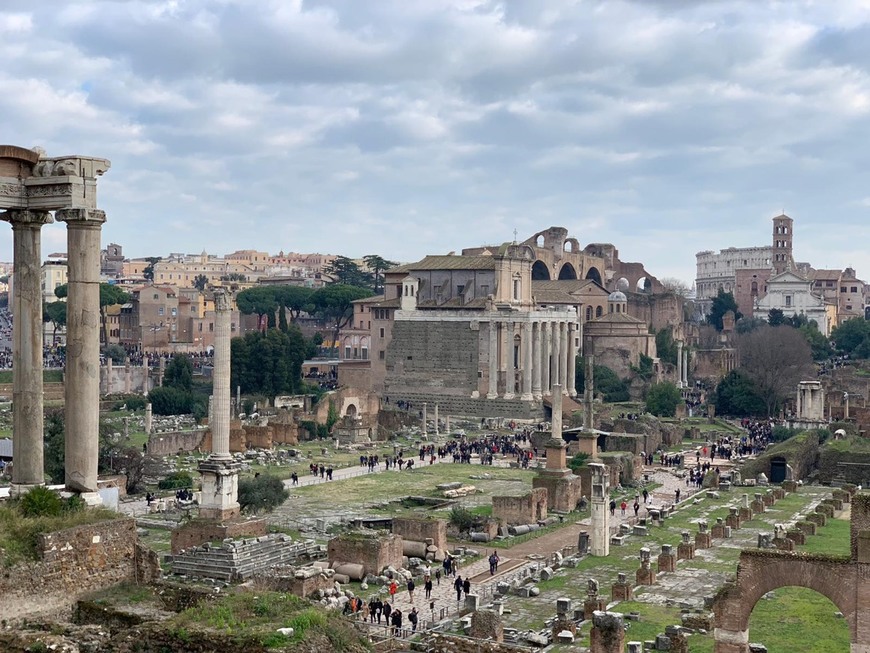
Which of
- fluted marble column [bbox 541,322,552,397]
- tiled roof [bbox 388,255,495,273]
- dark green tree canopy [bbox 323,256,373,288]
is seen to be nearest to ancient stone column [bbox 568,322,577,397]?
fluted marble column [bbox 541,322,552,397]

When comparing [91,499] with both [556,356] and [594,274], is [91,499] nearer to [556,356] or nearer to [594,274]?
[556,356]

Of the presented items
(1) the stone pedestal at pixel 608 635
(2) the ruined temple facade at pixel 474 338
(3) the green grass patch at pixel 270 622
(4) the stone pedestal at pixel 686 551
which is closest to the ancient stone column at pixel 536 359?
(2) the ruined temple facade at pixel 474 338

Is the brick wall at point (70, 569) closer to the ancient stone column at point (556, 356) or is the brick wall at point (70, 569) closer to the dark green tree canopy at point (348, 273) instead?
the ancient stone column at point (556, 356)

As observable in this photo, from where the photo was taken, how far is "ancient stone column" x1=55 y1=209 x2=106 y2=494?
12.4m

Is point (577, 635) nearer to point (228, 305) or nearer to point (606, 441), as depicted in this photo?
point (228, 305)

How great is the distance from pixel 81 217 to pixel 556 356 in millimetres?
50733

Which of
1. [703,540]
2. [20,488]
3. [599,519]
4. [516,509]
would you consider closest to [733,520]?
[703,540]

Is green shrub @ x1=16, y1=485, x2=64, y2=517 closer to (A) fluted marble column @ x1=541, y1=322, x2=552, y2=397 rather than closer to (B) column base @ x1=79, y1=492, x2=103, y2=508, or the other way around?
(B) column base @ x1=79, y1=492, x2=103, y2=508

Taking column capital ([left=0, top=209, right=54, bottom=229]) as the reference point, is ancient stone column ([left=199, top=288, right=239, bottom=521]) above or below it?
below

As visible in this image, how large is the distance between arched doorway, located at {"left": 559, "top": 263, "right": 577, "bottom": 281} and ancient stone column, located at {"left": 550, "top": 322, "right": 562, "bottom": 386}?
1675cm

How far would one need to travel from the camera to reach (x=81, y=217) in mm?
12383

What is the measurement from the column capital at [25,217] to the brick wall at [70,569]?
3435mm

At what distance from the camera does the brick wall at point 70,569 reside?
10.7m

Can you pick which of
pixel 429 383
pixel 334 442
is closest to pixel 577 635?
pixel 334 442
